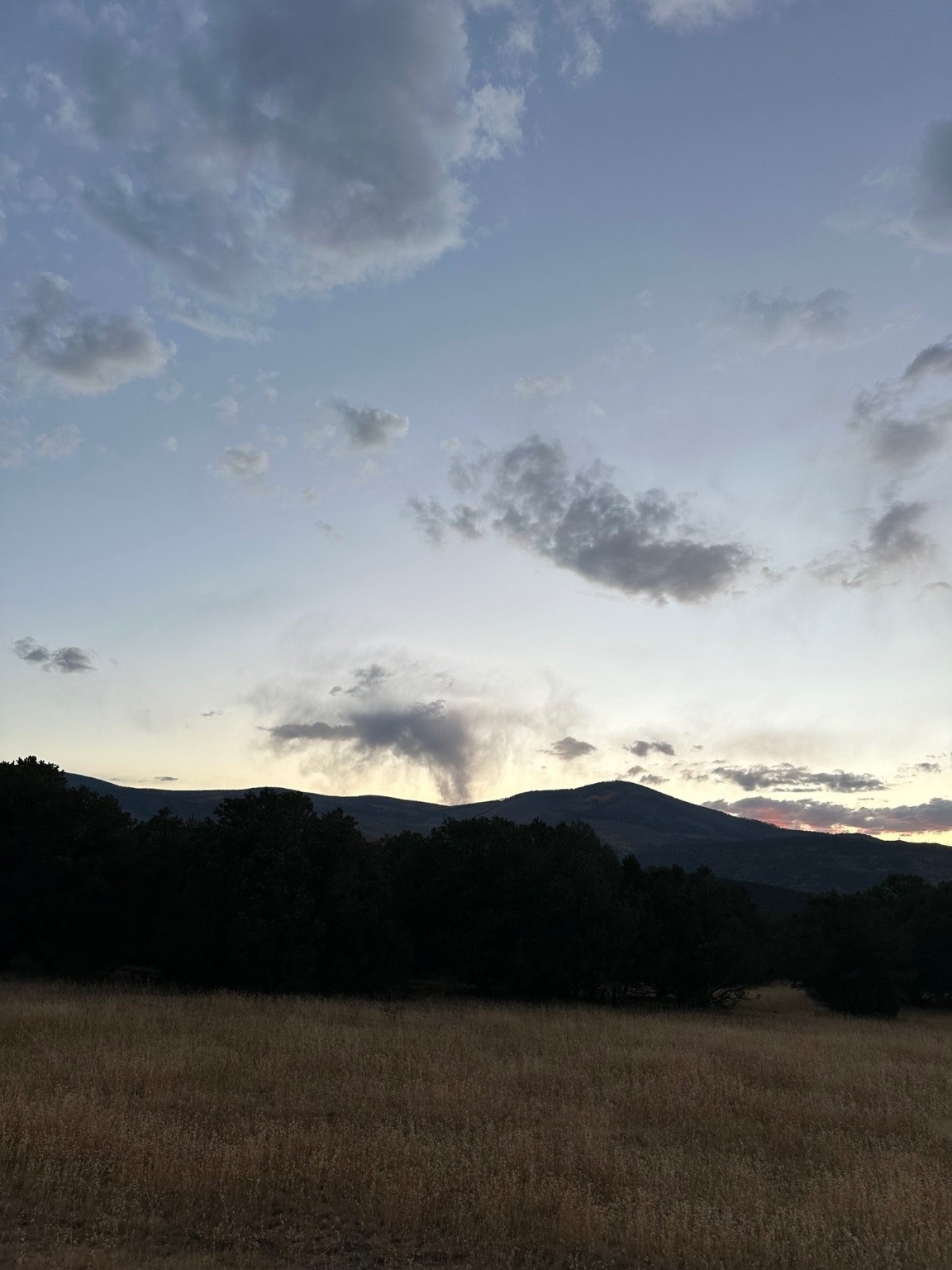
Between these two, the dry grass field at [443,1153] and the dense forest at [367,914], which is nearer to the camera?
the dry grass field at [443,1153]

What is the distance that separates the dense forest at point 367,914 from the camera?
35.3 metres

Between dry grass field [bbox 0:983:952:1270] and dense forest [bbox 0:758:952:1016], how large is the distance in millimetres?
12921

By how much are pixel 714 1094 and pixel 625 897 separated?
88.2 feet

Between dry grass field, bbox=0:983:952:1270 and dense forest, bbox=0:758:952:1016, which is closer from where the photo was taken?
dry grass field, bbox=0:983:952:1270

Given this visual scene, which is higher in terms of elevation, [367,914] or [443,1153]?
[367,914]

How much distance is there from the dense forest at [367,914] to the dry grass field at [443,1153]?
12.9 metres

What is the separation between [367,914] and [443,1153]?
25.9 meters

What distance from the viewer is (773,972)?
54.7 m

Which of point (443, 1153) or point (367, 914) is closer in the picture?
point (443, 1153)

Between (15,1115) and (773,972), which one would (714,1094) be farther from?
(773,972)

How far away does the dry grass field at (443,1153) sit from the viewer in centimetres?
870

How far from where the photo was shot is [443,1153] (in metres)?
11.5

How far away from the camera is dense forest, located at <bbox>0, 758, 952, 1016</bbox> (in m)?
35.3

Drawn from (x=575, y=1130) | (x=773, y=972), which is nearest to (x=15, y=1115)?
(x=575, y=1130)
